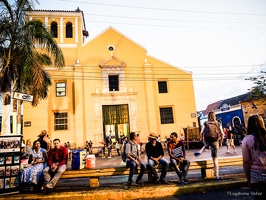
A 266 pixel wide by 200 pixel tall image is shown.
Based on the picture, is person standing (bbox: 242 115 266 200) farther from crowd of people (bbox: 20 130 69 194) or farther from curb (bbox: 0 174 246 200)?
crowd of people (bbox: 20 130 69 194)

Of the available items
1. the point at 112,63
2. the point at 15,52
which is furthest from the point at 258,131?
the point at 112,63

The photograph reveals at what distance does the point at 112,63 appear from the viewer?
1969 cm

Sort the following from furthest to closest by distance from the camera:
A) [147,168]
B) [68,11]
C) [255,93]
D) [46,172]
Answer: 1. [68,11]
2. [255,93]
3. [147,168]
4. [46,172]

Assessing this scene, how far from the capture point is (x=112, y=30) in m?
20.6

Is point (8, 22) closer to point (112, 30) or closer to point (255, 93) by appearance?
point (112, 30)

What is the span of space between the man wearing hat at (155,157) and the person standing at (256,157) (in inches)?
126

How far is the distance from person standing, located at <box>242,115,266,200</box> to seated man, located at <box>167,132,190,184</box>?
3090mm

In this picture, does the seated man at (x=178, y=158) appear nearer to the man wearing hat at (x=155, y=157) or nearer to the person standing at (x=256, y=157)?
the man wearing hat at (x=155, y=157)

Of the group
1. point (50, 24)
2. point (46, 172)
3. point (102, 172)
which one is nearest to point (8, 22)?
point (46, 172)

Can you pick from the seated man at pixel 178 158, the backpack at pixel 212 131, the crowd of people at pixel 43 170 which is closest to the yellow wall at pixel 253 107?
the backpack at pixel 212 131

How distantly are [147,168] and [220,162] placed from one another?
89.1 inches

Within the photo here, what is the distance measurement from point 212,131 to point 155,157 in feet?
5.95

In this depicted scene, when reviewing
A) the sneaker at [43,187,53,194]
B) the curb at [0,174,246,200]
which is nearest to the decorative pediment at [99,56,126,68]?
the sneaker at [43,187,53,194]

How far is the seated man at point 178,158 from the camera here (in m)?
5.53
